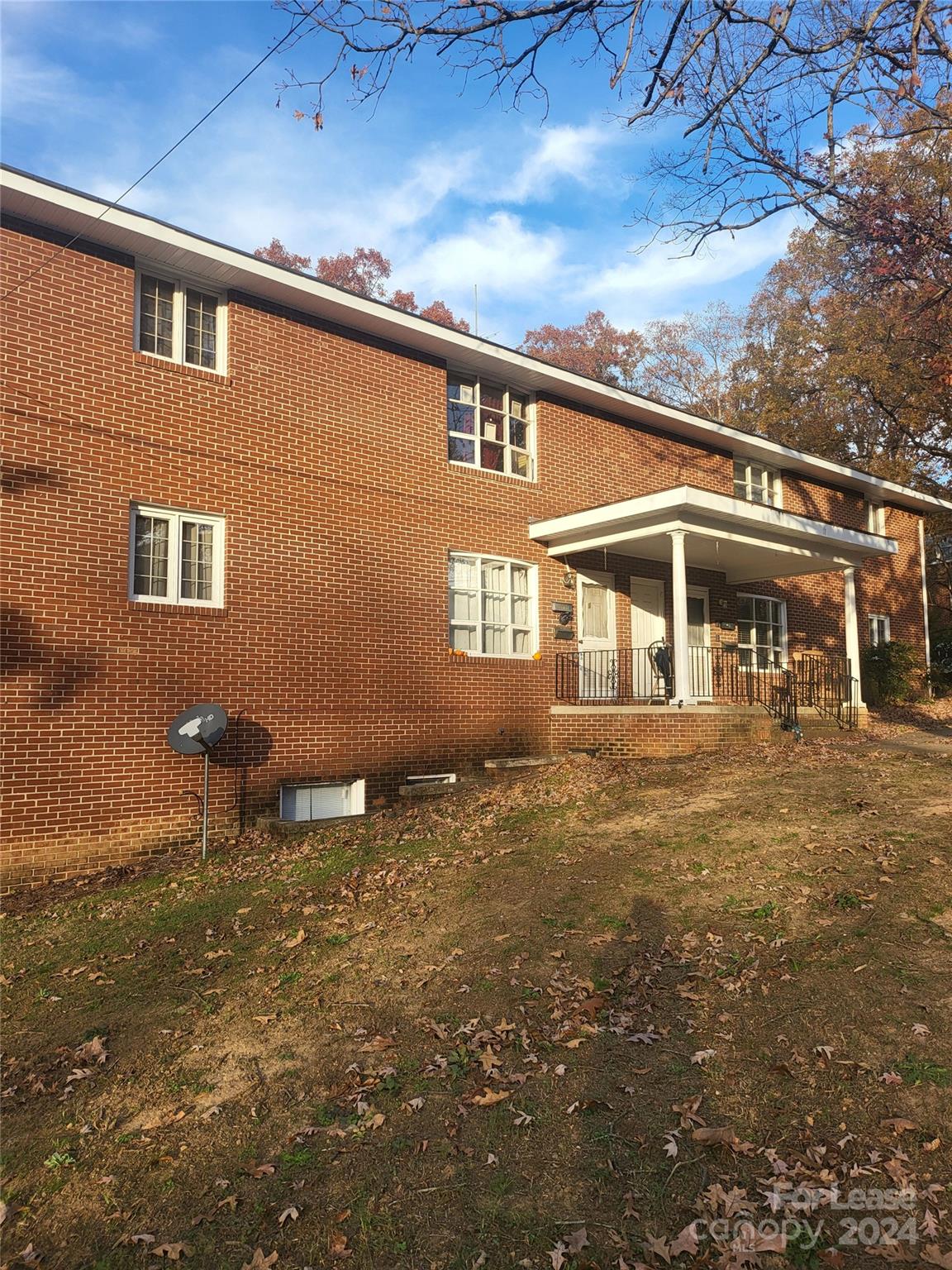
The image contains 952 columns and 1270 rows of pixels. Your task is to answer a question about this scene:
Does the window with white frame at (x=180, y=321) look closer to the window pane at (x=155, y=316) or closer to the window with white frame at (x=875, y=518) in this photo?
the window pane at (x=155, y=316)

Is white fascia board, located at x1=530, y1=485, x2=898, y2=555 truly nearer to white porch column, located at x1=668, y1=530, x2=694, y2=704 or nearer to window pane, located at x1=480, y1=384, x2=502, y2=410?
white porch column, located at x1=668, y1=530, x2=694, y2=704

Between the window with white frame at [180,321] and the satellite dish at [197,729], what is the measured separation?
14.0 feet

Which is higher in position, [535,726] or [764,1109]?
[535,726]

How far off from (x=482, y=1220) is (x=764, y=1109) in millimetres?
1389

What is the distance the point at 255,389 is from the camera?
1101cm

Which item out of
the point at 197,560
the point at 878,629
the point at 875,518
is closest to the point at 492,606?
the point at 197,560

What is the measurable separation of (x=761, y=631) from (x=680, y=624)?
6.29 metres

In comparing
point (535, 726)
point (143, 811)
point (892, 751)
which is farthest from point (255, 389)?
point (892, 751)

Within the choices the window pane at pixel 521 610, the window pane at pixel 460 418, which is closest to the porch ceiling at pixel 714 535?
the window pane at pixel 521 610

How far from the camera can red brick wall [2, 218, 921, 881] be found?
9070 millimetres

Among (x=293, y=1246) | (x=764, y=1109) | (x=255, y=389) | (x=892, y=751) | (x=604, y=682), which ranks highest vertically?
(x=255, y=389)

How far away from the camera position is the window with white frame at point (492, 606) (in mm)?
13180

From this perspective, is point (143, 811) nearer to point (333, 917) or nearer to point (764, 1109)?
point (333, 917)

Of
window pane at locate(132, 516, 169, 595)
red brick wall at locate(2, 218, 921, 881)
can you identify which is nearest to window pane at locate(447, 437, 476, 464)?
red brick wall at locate(2, 218, 921, 881)
